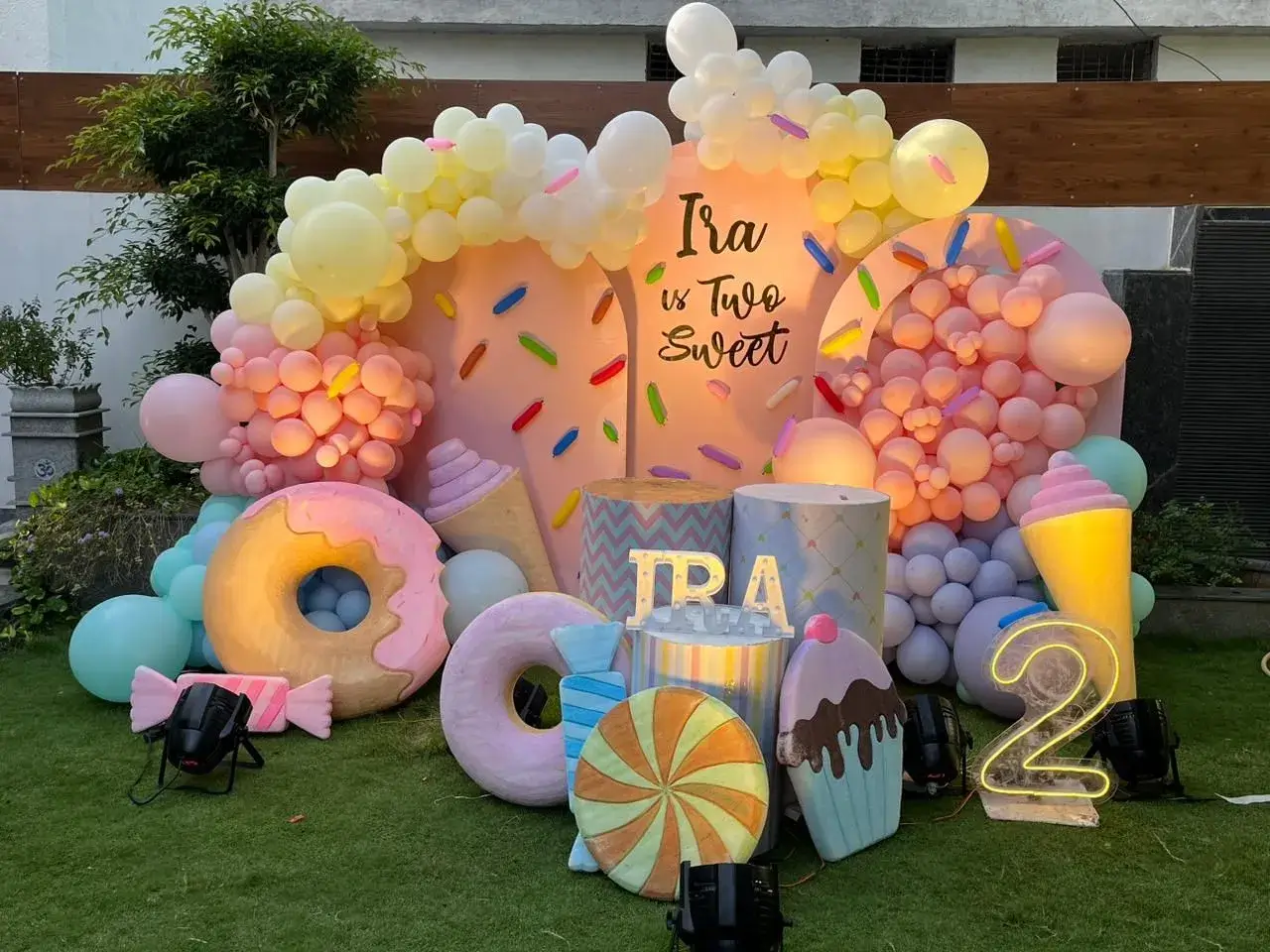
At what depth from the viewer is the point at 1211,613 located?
529 cm

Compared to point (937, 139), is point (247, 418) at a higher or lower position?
lower

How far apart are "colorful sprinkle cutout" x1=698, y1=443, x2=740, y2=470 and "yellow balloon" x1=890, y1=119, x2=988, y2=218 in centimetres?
135

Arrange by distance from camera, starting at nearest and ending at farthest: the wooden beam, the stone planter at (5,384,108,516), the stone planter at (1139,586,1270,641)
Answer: the stone planter at (1139,586,1270,641)
the stone planter at (5,384,108,516)
the wooden beam

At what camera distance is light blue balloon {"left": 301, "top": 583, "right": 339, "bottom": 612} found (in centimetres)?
459

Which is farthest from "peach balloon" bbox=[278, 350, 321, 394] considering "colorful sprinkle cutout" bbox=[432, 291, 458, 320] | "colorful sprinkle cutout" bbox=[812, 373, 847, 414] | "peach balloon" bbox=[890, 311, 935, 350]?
"peach balloon" bbox=[890, 311, 935, 350]

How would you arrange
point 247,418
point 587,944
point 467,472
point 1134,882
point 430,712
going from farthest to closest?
point 467,472 → point 247,418 → point 430,712 → point 1134,882 → point 587,944

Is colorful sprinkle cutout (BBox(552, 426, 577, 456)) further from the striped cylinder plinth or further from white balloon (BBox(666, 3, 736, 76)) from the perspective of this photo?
the striped cylinder plinth

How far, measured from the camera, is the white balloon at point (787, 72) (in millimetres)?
4820

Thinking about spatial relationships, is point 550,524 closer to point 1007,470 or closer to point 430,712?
point 430,712

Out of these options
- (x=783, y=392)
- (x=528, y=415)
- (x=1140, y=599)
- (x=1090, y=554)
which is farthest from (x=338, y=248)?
(x=1140, y=599)

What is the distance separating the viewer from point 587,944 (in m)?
2.71

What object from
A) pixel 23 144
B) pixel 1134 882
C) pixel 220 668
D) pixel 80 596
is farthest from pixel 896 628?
pixel 23 144

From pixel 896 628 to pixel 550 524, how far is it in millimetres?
1621

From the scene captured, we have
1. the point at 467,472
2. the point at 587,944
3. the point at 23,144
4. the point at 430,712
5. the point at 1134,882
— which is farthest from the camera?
the point at 23,144
